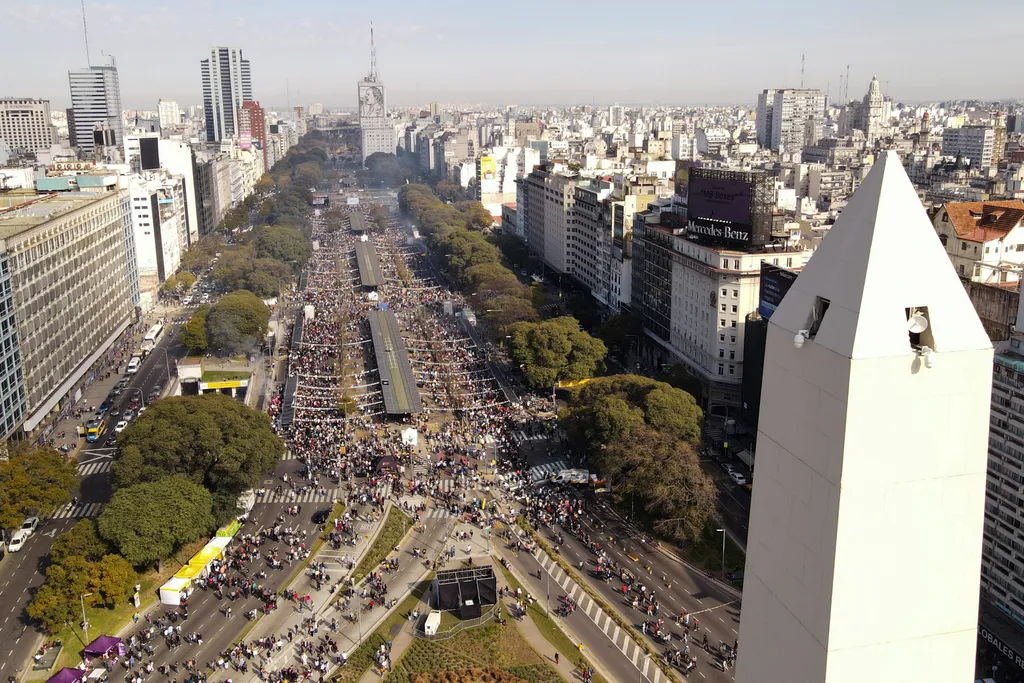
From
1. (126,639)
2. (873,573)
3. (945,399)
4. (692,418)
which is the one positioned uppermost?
(945,399)

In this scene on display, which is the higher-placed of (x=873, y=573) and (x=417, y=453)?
(x=873, y=573)

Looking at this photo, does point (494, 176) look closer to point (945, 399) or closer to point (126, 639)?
point (126, 639)

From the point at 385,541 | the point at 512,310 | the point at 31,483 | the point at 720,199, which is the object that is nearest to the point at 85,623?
the point at 31,483

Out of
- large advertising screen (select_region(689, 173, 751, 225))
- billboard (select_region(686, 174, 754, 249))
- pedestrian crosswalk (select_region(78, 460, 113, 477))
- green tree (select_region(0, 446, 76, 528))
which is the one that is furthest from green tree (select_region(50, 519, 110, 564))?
large advertising screen (select_region(689, 173, 751, 225))

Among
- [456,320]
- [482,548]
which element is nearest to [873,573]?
[482,548]

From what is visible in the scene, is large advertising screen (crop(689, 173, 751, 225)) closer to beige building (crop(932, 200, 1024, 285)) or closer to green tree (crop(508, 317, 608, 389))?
beige building (crop(932, 200, 1024, 285))

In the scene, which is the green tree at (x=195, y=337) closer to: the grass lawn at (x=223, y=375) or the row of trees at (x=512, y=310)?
the grass lawn at (x=223, y=375)

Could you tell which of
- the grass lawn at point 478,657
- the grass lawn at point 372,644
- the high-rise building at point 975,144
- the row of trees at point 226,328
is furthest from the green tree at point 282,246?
the high-rise building at point 975,144
